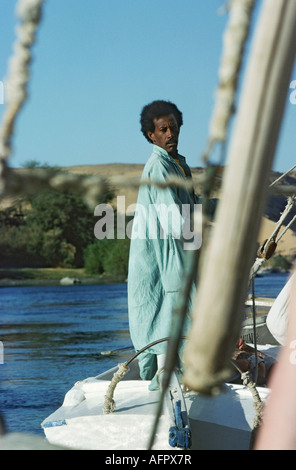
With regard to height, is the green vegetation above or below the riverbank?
above

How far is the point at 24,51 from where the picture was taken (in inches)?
24.4

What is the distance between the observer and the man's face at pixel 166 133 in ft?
10.1

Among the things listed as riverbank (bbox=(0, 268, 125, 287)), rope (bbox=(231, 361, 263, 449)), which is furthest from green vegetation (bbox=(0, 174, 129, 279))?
rope (bbox=(231, 361, 263, 449))

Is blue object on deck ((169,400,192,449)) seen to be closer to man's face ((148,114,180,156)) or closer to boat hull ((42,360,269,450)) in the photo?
boat hull ((42,360,269,450))

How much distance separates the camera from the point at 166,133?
10.1 ft

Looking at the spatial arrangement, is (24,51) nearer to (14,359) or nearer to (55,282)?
(14,359)

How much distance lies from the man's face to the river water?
4.57 feet

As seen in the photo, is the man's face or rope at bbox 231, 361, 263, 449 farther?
the man's face

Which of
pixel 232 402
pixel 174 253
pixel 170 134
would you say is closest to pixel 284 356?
pixel 232 402

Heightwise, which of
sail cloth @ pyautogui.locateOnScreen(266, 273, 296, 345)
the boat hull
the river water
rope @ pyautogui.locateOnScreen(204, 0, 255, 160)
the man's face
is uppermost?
rope @ pyautogui.locateOnScreen(204, 0, 255, 160)

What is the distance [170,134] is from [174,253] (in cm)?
53

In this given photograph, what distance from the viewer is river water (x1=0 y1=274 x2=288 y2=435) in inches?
257

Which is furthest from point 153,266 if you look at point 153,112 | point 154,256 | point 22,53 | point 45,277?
point 45,277

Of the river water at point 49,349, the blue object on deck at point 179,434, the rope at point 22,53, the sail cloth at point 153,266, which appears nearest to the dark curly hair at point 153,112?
the sail cloth at point 153,266
